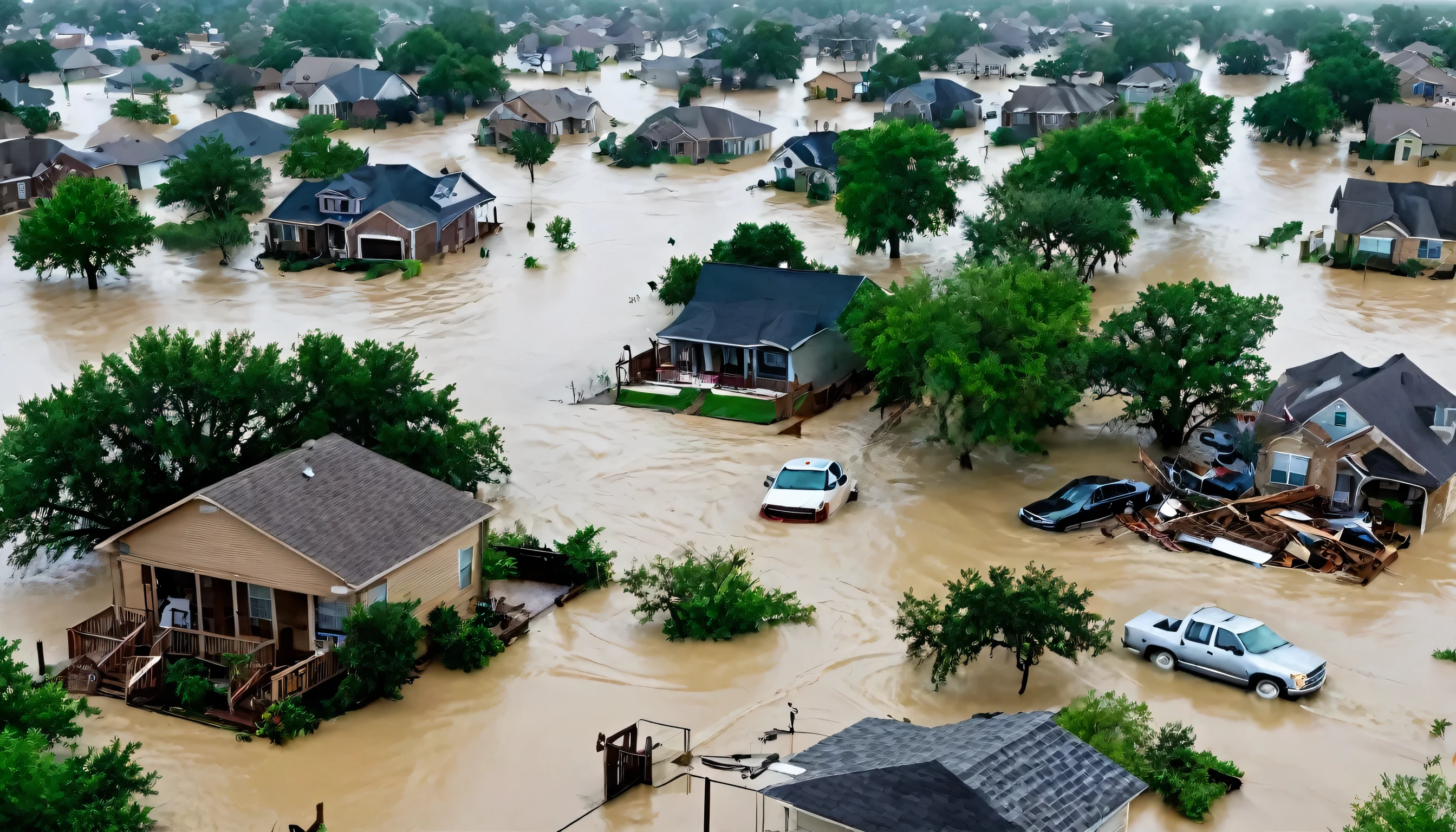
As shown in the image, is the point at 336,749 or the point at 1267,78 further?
the point at 1267,78

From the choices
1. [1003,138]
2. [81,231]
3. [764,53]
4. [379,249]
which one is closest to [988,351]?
[379,249]

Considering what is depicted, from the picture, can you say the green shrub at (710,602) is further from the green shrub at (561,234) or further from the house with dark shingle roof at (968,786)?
the green shrub at (561,234)

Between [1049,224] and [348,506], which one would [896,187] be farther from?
[348,506]

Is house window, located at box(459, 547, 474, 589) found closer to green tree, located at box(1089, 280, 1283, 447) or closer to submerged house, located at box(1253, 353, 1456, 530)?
green tree, located at box(1089, 280, 1283, 447)

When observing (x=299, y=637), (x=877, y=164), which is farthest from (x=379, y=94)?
(x=299, y=637)

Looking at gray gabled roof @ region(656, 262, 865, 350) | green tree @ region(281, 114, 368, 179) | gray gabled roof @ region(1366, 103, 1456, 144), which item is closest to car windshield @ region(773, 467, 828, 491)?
gray gabled roof @ region(656, 262, 865, 350)

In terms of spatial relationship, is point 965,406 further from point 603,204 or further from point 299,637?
point 603,204
